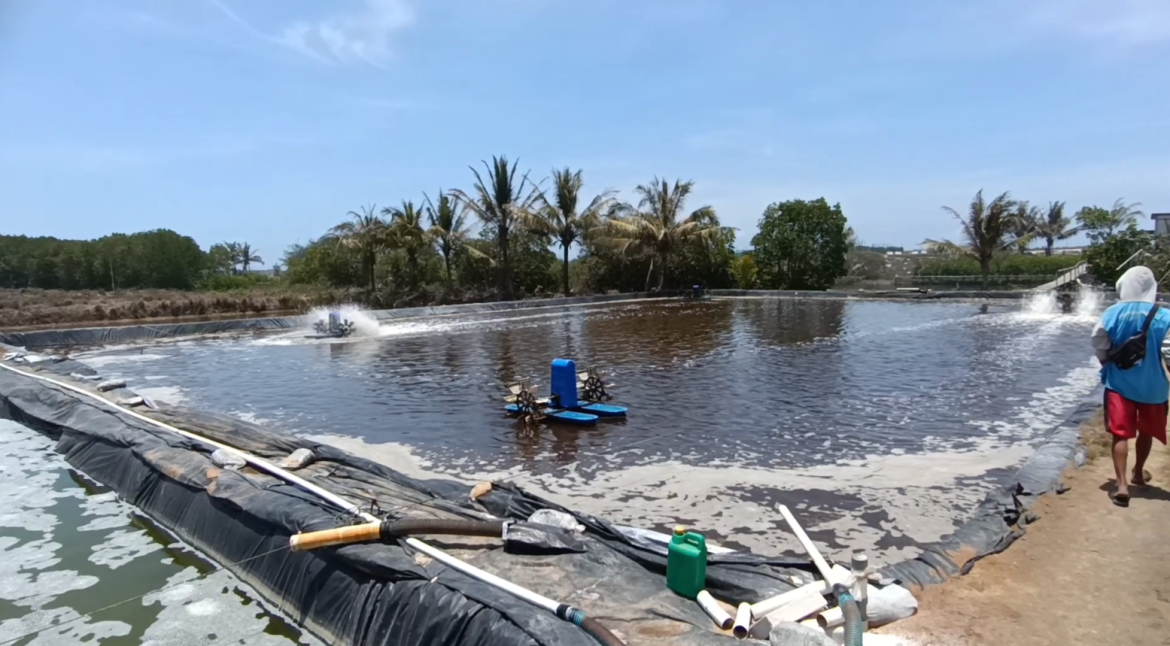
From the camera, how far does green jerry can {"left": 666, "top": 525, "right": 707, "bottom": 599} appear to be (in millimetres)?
3258

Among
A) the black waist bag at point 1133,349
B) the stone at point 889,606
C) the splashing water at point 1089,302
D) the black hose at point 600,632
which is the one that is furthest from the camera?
the splashing water at point 1089,302

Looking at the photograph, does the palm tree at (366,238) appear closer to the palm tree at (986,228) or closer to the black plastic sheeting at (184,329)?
the black plastic sheeting at (184,329)

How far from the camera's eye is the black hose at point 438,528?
3631mm

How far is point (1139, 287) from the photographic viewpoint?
4484 mm

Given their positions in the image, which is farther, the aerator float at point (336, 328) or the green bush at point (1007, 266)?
the green bush at point (1007, 266)

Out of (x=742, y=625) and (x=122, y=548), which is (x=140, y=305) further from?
(x=742, y=625)

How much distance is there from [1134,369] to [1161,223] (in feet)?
59.9

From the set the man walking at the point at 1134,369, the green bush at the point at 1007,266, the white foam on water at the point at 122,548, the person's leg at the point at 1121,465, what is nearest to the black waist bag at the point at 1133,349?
the man walking at the point at 1134,369

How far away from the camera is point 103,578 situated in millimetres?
4344

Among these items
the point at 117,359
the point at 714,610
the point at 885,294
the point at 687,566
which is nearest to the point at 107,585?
the point at 687,566

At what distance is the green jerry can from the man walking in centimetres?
295

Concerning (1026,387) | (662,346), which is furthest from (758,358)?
(1026,387)

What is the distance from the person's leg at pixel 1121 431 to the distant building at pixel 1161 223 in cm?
1742

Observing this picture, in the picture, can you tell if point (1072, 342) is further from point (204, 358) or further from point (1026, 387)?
point (204, 358)
